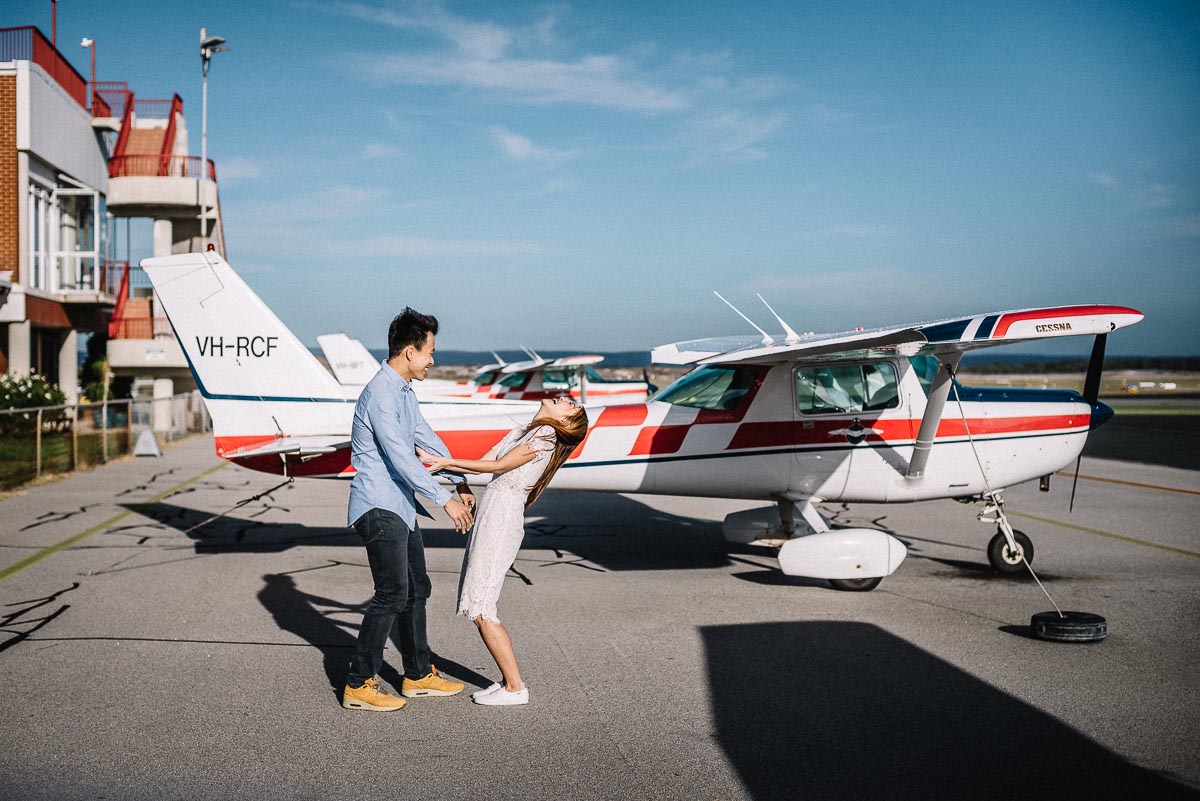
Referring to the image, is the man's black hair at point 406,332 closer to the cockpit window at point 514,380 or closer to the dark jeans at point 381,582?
the dark jeans at point 381,582

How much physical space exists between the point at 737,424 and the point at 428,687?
4.33 meters

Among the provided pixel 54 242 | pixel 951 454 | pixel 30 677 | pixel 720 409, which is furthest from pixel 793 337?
pixel 54 242

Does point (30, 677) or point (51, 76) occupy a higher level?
point (51, 76)

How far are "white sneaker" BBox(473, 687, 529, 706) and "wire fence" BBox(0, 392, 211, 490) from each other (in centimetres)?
1135

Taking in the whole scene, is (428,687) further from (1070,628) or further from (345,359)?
(345,359)

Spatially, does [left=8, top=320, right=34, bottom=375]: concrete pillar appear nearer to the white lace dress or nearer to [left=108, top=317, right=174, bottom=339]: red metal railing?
[left=108, top=317, right=174, bottom=339]: red metal railing

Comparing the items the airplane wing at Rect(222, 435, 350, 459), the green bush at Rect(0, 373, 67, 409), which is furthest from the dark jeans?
the green bush at Rect(0, 373, 67, 409)

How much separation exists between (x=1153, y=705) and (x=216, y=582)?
7086mm

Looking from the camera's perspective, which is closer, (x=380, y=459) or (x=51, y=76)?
(x=380, y=459)

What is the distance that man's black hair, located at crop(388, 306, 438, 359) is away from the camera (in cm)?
524

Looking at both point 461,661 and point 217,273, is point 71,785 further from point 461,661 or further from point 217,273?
point 217,273

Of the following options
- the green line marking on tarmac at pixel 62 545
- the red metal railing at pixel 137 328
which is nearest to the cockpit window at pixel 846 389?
the green line marking on tarmac at pixel 62 545

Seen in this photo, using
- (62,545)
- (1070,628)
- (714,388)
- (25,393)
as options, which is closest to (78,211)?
(25,393)

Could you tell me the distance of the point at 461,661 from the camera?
612 centimetres
